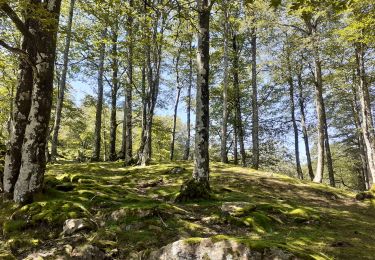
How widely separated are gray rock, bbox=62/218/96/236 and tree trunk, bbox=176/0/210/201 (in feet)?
12.7

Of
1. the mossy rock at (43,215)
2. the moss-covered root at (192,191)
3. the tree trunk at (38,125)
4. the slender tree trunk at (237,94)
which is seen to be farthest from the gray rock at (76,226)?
the slender tree trunk at (237,94)

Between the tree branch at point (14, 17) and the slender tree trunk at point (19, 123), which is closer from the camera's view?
the tree branch at point (14, 17)

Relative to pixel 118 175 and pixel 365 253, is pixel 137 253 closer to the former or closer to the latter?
pixel 365 253

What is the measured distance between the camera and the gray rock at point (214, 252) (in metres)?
4.56

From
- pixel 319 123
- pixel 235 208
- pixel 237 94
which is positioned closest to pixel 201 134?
pixel 235 208

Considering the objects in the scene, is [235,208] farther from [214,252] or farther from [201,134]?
[214,252]

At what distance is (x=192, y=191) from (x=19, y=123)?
5.63 m

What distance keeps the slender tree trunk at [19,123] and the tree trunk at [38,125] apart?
0.44 m

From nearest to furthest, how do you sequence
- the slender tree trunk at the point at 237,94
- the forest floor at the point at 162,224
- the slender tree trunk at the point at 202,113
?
1. the forest floor at the point at 162,224
2. the slender tree trunk at the point at 202,113
3. the slender tree trunk at the point at 237,94

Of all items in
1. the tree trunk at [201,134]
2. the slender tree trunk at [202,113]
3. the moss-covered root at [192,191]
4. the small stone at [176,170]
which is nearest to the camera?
the moss-covered root at [192,191]

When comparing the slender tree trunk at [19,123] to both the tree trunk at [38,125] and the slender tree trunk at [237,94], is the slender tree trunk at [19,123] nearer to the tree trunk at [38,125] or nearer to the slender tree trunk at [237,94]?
the tree trunk at [38,125]

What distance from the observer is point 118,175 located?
15586mm

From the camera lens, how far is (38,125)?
826 cm

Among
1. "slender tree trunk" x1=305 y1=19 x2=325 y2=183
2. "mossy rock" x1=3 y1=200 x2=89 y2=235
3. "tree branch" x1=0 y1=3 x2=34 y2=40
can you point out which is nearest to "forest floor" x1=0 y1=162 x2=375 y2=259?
"mossy rock" x1=3 y1=200 x2=89 y2=235
